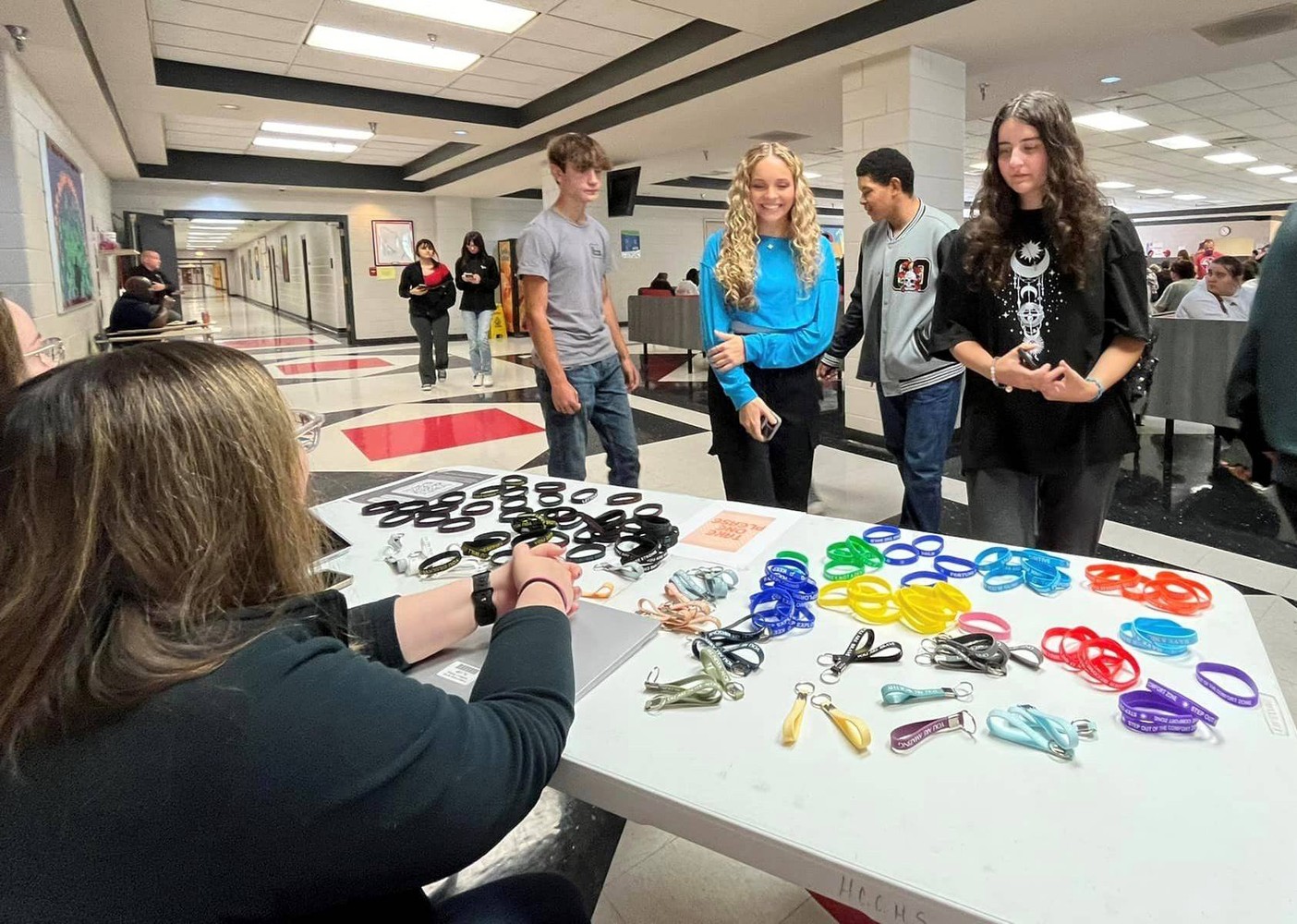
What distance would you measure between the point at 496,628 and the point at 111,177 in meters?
11.9

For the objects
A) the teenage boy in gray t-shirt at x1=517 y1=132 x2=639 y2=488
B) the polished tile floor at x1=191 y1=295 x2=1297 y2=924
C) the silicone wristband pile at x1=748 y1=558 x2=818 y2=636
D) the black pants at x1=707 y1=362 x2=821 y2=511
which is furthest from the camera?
the teenage boy in gray t-shirt at x1=517 y1=132 x2=639 y2=488

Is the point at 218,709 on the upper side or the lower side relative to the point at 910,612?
upper

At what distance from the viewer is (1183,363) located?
14.0 ft

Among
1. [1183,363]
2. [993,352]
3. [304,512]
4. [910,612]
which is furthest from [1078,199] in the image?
[1183,363]

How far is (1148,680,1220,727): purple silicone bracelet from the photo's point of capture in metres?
0.73

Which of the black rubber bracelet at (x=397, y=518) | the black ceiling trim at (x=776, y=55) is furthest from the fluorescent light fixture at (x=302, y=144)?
the black rubber bracelet at (x=397, y=518)

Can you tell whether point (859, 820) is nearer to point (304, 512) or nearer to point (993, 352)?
point (304, 512)

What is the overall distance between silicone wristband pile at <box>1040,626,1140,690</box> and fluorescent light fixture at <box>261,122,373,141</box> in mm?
8355

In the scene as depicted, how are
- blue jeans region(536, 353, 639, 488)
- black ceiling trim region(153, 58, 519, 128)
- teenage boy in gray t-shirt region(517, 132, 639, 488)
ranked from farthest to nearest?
black ceiling trim region(153, 58, 519, 128)
blue jeans region(536, 353, 639, 488)
teenage boy in gray t-shirt region(517, 132, 639, 488)

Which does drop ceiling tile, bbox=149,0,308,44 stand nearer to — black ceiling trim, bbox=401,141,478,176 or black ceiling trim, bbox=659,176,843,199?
black ceiling trim, bbox=401,141,478,176

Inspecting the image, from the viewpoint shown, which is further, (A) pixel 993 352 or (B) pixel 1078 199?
(A) pixel 993 352

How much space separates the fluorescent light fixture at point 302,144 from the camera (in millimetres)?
8680

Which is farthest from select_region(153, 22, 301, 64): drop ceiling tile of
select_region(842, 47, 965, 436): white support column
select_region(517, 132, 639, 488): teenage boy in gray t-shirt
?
select_region(517, 132, 639, 488): teenage boy in gray t-shirt

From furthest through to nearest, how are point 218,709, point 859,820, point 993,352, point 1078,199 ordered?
point 993,352, point 1078,199, point 859,820, point 218,709
